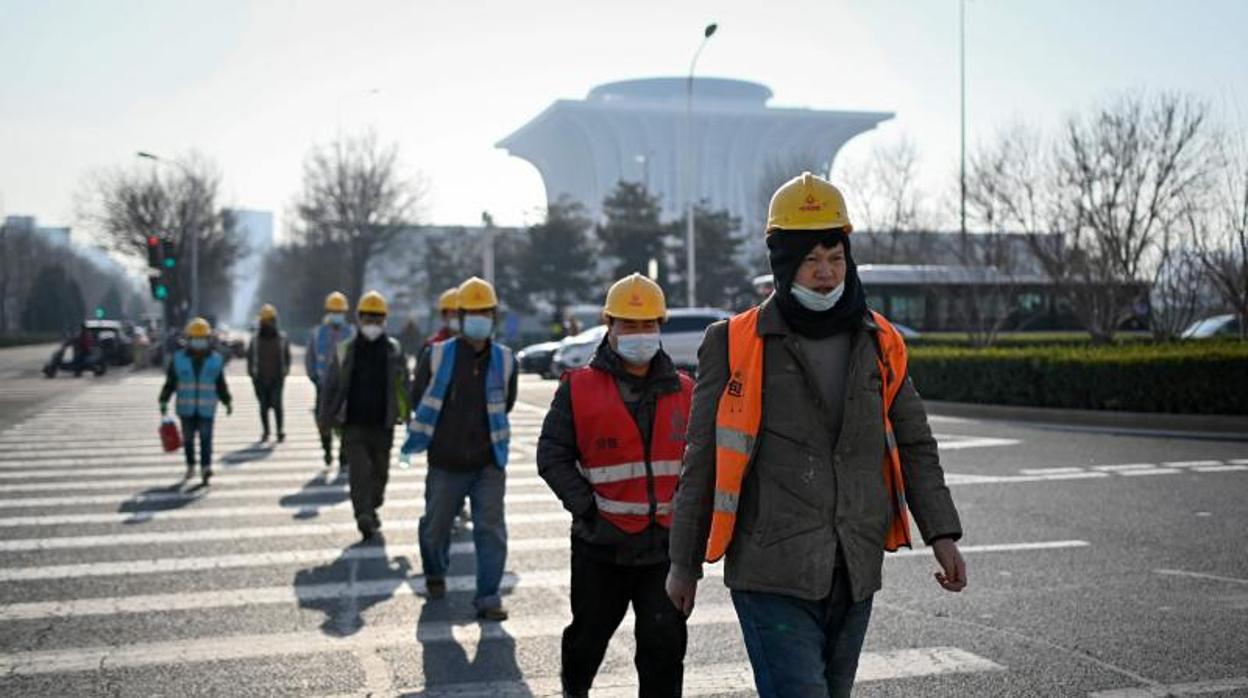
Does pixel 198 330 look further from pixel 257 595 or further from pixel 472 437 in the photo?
pixel 472 437

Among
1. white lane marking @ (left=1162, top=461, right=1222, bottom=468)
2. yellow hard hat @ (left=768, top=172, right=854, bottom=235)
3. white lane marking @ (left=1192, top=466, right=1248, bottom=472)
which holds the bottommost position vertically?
white lane marking @ (left=1162, top=461, right=1222, bottom=468)

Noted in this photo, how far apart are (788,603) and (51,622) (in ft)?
17.3

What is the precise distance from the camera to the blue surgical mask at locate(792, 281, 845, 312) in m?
3.50

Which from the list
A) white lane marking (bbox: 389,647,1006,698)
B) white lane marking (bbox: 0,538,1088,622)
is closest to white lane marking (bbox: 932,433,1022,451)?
white lane marking (bbox: 0,538,1088,622)

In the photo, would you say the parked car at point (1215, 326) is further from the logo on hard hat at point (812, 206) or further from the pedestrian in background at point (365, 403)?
the logo on hard hat at point (812, 206)

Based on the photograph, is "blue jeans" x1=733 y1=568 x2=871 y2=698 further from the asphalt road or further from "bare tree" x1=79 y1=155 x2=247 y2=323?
"bare tree" x1=79 y1=155 x2=247 y2=323

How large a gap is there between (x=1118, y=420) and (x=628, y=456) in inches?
616

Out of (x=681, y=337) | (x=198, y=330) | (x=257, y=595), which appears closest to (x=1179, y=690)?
(x=257, y=595)

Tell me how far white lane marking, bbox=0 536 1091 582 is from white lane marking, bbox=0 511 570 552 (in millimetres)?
797

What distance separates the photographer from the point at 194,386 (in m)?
13.2

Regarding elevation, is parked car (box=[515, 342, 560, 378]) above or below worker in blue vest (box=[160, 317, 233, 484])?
below

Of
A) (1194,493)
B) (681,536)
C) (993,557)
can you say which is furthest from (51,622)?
(1194,493)

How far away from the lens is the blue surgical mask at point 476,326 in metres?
7.43

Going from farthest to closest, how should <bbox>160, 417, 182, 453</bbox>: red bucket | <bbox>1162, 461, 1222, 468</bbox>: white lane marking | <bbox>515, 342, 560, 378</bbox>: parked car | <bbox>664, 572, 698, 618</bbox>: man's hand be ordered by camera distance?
<bbox>515, 342, 560, 378</bbox>: parked car < <bbox>160, 417, 182, 453</bbox>: red bucket < <bbox>1162, 461, 1222, 468</bbox>: white lane marking < <bbox>664, 572, 698, 618</bbox>: man's hand
